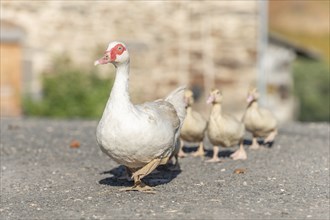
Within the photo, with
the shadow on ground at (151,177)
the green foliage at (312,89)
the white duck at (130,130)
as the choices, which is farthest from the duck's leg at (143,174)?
the green foliage at (312,89)

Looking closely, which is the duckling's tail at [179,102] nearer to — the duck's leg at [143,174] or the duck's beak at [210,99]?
the duck's beak at [210,99]

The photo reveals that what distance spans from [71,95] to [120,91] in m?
11.9

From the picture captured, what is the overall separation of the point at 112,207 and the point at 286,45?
2035cm

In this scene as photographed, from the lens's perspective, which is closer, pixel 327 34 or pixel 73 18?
pixel 73 18

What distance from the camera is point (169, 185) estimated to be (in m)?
9.49

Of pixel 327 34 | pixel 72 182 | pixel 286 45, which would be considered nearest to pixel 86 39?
pixel 286 45

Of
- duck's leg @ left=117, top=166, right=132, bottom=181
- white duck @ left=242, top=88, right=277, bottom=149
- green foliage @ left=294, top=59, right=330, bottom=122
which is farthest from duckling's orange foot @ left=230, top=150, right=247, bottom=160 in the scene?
green foliage @ left=294, top=59, right=330, bottom=122

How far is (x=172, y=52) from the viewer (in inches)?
858

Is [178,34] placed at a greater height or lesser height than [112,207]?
greater

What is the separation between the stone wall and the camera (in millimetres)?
21656

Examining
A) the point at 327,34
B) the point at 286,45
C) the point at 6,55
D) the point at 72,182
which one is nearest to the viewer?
the point at 72,182

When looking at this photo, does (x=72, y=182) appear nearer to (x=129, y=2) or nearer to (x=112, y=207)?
(x=112, y=207)

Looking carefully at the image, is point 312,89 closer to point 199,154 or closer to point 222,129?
point 199,154

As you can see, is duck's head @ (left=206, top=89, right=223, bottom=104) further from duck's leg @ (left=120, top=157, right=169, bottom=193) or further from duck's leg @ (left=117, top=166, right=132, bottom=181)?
duck's leg @ (left=120, top=157, right=169, bottom=193)
